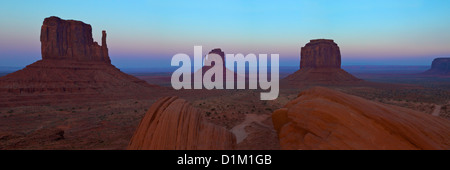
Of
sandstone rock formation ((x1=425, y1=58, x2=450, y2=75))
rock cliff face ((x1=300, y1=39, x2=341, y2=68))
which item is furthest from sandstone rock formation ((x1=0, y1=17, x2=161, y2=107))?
sandstone rock formation ((x1=425, y1=58, x2=450, y2=75))

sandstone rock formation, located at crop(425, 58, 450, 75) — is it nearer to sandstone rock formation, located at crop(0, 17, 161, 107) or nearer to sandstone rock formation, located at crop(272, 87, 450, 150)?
sandstone rock formation, located at crop(0, 17, 161, 107)

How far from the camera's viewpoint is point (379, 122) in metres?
7.18

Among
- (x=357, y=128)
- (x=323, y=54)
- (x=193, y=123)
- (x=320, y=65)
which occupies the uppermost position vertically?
(x=323, y=54)

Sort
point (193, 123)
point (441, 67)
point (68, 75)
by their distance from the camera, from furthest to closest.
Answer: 1. point (441, 67)
2. point (68, 75)
3. point (193, 123)

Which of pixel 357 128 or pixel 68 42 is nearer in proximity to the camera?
pixel 357 128

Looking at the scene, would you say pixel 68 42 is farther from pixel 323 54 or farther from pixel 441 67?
pixel 441 67

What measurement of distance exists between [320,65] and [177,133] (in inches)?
3532

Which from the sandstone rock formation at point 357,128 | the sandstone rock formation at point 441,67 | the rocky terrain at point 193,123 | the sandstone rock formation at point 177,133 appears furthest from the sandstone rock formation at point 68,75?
the sandstone rock formation at point 441,67

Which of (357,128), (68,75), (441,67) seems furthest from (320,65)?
(441,67)

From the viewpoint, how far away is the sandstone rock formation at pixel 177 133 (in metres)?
8.14

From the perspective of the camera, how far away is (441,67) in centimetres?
14450

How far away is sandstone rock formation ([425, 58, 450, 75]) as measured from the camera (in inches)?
5513
